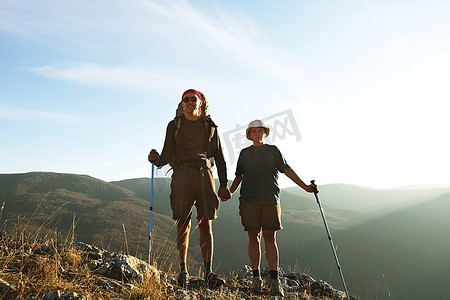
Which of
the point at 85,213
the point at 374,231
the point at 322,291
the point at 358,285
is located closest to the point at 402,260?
the point at 374,231

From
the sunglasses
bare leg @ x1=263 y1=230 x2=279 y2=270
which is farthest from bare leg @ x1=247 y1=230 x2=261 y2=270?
the sunglasses

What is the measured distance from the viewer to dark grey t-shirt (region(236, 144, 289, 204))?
197 inches

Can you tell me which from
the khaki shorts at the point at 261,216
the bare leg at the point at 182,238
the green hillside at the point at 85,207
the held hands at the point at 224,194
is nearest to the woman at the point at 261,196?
the khaki shorts at the point at 261,216

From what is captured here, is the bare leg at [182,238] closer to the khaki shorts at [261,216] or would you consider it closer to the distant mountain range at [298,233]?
the khaki shorts at [261,216]

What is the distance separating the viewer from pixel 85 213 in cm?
6128

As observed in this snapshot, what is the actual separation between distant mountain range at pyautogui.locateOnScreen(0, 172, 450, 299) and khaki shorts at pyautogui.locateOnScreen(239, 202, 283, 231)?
41934 millimetres

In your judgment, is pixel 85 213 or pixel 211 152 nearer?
pixel 211 152

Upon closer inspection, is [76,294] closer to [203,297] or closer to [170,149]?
[203,297]

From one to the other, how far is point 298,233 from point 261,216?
70.2 meters

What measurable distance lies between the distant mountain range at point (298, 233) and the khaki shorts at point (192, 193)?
42.0 metres

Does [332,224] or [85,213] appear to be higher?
[85,213]

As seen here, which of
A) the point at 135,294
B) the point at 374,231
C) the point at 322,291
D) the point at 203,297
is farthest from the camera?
the point at 374,231

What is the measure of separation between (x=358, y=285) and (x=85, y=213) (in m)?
49.1

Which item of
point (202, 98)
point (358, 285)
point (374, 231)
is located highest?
point (202, 98)
